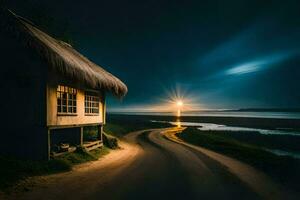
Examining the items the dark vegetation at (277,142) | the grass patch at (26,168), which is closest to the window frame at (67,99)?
the grass patch at (26,168)

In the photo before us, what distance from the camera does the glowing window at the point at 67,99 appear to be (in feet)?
49.8

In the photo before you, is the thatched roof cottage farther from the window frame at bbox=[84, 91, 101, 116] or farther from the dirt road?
the window frame at bbox=[84, 91, 101, 116]

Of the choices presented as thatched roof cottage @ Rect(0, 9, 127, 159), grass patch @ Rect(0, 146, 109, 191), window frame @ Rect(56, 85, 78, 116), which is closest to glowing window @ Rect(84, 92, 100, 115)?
window frame @ Rect(56, 85, 78, 116)

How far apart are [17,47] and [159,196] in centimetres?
1007

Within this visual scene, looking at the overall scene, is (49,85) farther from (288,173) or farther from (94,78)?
(288,173)

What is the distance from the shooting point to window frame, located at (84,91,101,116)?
60.0ft

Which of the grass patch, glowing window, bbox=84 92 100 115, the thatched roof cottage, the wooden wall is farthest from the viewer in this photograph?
glowing window, bbox=84 92 100 115

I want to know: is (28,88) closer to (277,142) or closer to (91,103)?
(91,103)

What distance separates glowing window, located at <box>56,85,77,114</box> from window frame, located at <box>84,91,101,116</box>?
1.52 metres

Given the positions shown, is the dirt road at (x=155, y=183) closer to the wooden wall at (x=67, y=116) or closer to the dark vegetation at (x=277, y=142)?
the wooden wall at (x=67, y=116)

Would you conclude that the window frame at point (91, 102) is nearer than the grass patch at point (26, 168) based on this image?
No

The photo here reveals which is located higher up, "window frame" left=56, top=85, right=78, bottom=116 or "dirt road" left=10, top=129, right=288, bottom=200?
"window frame" left=56, top=85, right=78, bottom=116

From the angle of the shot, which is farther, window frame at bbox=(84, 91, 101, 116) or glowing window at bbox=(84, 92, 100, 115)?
glowing window at bbox=(84, 92, 100, 115)

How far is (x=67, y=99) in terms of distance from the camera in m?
15.7
